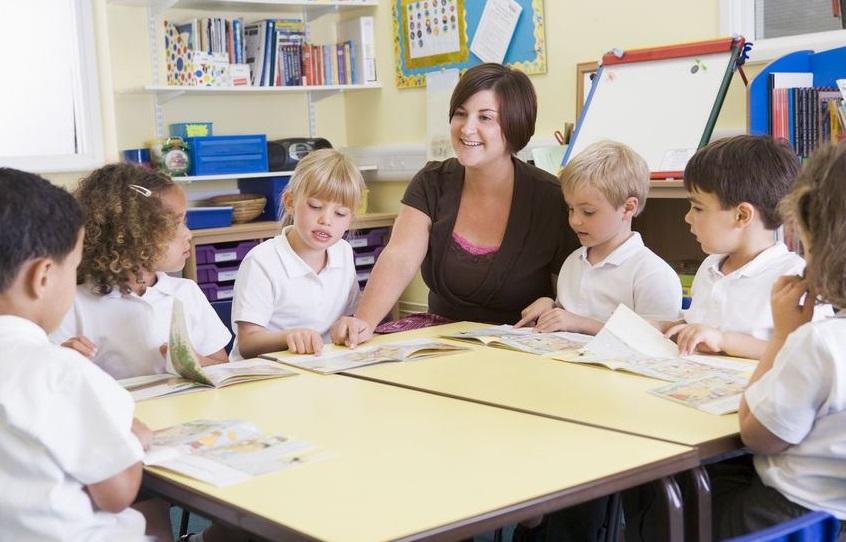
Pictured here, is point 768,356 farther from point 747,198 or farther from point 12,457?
point 12,457

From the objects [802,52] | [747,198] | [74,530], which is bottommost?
[74,530]

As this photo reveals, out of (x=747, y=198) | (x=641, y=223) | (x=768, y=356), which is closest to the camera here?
(x=768, y=356)

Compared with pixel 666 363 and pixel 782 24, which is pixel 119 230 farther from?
pixel 782 24

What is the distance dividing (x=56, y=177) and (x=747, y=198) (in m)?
3.14

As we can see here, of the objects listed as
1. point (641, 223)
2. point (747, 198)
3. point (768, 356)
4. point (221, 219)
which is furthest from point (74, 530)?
point (221, 219)

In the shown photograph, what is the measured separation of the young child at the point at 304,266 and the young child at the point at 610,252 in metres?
0.49

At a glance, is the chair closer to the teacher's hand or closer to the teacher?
the teacher's hand

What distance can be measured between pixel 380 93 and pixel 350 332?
2926 mm

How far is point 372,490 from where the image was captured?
4.00 ft

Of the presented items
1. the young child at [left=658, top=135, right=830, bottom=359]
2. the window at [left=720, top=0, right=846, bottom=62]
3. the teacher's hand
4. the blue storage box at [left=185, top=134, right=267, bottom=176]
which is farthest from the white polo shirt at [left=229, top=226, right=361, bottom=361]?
the blue storage box at [left=185, top=134, right=267, bottom=176]

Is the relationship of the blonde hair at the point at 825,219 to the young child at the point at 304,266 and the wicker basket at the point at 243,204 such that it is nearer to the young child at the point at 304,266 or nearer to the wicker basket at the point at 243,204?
the young child at the point at 304,266

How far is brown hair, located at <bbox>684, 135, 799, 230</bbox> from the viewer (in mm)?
2010

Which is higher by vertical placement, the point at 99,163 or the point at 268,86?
the point at 268,86

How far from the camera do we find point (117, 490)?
4.04 feet
